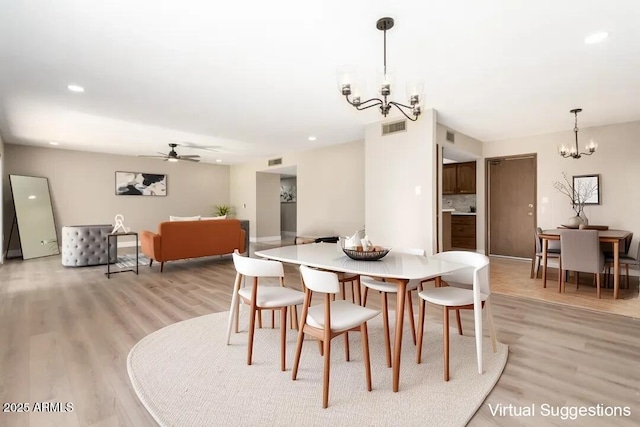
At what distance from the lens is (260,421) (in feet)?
5.24

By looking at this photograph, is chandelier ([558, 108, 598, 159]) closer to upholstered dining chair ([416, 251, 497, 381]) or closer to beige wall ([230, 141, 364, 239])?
beige wall ([230, 141, 364, 239])

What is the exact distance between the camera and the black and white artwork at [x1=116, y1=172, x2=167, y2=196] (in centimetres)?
838

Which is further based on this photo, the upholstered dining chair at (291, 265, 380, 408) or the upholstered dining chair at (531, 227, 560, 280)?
the upholstered dining chair at (531, 227, 560, 280)

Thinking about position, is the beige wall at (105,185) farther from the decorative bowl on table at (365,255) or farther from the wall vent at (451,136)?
the decorative bowl on table at (365,255)

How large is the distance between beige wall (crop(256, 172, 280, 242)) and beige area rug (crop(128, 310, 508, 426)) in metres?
7.03

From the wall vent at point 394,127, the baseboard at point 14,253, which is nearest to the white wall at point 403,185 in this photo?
the wall vent at point 394,127

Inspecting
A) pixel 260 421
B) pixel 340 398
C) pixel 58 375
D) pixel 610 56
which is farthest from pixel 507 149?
pixel 58 375

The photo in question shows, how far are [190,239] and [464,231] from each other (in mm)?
5795

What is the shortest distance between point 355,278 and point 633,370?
1961 mm

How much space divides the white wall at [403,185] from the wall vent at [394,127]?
6 centimetres

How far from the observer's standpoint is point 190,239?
5387mm

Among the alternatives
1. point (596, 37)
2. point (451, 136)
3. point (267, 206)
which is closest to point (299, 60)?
point (596, 37)

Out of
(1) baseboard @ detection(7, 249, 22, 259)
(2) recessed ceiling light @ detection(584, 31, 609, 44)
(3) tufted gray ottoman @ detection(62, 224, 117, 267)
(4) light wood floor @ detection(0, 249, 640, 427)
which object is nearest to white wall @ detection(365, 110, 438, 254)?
(4) light wood floor @ detection(0, 249, 640, 427)

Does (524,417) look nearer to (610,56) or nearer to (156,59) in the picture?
(610,56)
